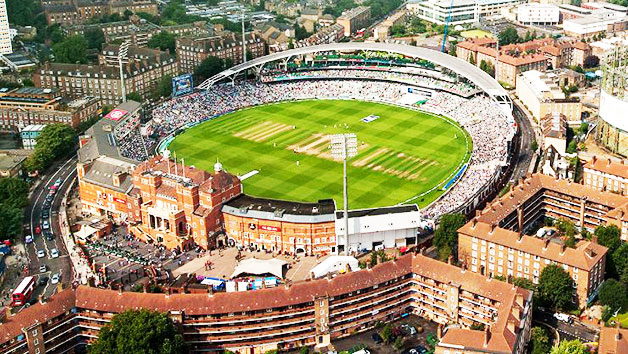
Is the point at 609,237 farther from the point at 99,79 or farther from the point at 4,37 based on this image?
the point at 4,37

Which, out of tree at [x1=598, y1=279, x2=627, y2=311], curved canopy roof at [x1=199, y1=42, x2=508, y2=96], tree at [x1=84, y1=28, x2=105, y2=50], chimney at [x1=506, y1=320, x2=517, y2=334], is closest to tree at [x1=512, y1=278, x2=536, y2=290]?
tree at [x1=598, y1=279, x2=627, y2=311]

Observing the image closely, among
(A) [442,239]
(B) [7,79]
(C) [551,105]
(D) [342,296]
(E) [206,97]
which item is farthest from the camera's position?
(B) [7,79]

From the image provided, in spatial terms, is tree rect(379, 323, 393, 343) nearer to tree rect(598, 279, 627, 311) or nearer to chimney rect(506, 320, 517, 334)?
chimney rect(506, 320, 517, 334)

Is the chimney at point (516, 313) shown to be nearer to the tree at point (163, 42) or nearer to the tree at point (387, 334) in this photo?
the tree at point (387, 334)

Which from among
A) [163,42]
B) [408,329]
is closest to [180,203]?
[408,329]

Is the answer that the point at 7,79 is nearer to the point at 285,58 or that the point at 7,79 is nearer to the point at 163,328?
the point at 285,58

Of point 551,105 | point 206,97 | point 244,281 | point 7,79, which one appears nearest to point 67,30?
point 7,79
